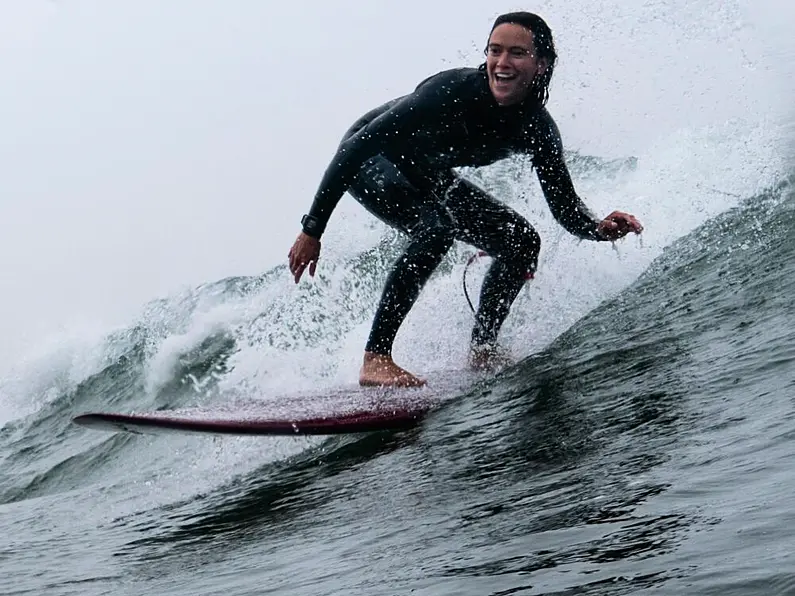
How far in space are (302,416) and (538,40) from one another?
6.56 ft

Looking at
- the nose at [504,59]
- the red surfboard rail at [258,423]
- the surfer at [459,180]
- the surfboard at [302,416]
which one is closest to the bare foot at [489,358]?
the surfer at [459,180]

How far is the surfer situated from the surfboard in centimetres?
23

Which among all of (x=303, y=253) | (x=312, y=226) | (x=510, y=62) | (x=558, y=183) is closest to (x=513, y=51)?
(x=510, y=62)

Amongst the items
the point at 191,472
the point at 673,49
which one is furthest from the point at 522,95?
the point at 673,49

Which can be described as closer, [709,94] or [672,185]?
[672,185]

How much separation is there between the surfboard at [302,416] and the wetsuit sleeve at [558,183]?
1024 mm

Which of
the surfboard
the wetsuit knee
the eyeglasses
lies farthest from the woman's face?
the surfboard

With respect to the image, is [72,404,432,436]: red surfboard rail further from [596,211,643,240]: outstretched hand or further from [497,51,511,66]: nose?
[497,51,511,66]: nose

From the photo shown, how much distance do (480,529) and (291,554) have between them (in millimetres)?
589

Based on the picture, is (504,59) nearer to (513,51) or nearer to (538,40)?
(513,51)

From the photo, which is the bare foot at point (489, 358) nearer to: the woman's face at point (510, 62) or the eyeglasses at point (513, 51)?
the woman's face at point (510, 62)

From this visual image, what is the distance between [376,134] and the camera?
5445mm

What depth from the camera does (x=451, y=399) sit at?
5.10 metres

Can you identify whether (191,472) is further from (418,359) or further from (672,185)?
(672,185)
